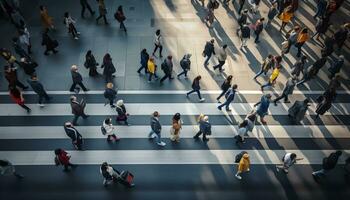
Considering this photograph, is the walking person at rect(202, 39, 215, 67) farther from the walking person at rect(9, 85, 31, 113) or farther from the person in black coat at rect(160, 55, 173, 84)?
the walking person at rect(9, 85, 31, 113)

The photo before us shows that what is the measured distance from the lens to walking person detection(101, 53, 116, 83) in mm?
13918

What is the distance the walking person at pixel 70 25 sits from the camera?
1578 cm

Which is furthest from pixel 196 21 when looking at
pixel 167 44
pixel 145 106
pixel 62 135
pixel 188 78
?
pixel 62 135

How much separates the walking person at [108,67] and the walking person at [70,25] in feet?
10.5

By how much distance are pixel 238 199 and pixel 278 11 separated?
11341 millimetres

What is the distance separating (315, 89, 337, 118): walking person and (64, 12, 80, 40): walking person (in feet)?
38.4

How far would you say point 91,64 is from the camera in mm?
14492

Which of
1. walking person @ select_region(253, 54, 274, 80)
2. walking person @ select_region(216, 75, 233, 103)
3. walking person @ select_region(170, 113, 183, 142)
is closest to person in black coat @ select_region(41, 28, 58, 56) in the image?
walking person @ select_region(170, 113, 183, 142)

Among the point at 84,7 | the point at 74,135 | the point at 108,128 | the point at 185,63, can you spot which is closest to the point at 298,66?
the point at 185,63

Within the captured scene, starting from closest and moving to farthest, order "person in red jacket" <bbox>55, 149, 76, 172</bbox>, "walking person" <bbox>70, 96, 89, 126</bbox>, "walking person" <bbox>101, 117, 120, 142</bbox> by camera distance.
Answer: "person in red jacket" <bbox>55, 149, 76, 172</bbox> < "walking person" <bbox>101, 117, 120, 142</bbox> < "walking person" <bbox>70, 96, 89, 126</bbox>

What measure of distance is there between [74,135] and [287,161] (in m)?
7.42

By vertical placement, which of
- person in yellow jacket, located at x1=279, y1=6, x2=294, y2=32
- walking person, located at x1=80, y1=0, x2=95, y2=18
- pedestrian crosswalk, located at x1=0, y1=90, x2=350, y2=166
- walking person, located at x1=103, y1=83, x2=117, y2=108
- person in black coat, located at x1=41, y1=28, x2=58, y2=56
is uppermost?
person in yellow jacket, located at x1=279, y1=6, x2=294, y2=32

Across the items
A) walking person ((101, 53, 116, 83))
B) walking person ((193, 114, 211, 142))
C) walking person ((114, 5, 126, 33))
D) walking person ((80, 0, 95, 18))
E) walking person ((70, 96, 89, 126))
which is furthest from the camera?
walking person ((80, 0, 95, 18))

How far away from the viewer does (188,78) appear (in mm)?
15398
